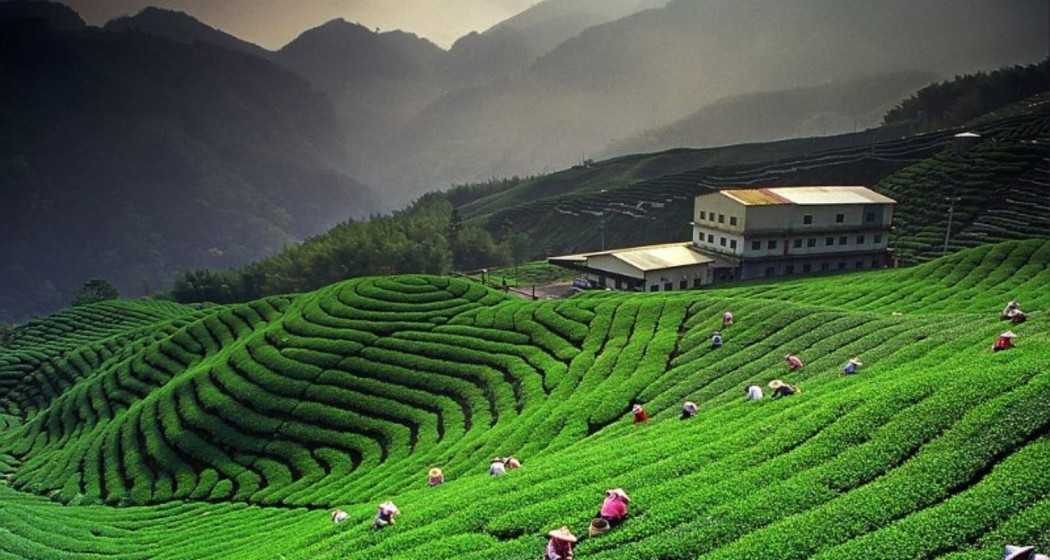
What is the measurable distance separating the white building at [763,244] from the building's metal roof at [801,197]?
0.08 meters

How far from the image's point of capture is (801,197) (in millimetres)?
62344

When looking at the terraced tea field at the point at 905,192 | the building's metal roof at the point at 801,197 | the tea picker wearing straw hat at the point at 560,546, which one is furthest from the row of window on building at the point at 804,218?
the tea picker wearing straw hat at the point at 560,546

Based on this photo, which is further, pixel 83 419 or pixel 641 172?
pixel 641 172

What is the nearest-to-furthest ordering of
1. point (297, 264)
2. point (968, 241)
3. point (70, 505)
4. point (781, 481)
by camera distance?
point (781, 481)
point (70, 505)
point (968, 241)
point (297, 264)

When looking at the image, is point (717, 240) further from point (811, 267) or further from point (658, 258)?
point (811, 267)

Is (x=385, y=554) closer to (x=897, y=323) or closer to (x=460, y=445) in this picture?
(x=460, y=445)

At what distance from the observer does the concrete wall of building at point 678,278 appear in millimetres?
56844

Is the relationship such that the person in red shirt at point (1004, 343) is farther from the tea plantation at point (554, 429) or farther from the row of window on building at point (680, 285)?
the row of window on building at point (680, 285)

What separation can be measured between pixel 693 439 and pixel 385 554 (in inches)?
300

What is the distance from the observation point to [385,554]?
13.9 metres

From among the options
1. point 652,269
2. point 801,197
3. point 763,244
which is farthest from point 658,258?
point 801,197

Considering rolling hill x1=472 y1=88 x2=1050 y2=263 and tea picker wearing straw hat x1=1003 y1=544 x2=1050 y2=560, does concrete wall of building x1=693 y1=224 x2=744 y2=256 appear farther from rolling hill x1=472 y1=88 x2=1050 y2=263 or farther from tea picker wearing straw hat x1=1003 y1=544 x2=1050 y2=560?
tea picker wearing straw hat x1=1003 y1=544 x2=1050 y2=560

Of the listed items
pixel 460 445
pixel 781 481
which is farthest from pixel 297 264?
pixel 781 481

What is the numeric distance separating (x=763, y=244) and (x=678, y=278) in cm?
885
